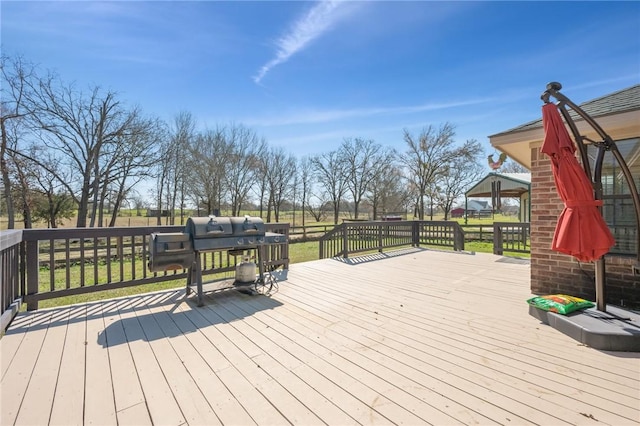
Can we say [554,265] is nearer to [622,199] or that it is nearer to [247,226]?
[622,199]

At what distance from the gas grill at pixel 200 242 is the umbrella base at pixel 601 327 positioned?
3419mm

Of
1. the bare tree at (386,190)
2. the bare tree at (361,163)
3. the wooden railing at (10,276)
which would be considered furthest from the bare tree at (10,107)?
the bare tree at (386,190)

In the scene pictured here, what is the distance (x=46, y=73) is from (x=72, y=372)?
18.6m

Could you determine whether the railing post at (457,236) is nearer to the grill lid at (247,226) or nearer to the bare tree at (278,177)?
the grill lid at (247,226)

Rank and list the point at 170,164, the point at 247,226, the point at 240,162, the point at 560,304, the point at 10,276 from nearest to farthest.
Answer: the point at 560,304, the point at 10,276, the point at 247,226, the point at 170,164, the point at 240,162

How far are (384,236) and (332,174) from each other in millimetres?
20779

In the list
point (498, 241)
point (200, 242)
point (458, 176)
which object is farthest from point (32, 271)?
point (458, 176)

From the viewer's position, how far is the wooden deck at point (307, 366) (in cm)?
160

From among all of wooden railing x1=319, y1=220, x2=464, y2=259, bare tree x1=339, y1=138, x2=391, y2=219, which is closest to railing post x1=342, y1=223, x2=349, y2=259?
wooden railing x1=319, y1=220, x2=464, y2=259

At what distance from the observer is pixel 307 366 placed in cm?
211

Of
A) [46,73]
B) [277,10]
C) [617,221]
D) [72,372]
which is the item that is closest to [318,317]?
[72,372]

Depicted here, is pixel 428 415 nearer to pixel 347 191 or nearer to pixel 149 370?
pixel 149 370

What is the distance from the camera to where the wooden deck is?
5.26ft

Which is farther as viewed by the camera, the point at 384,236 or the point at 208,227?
the point at 384,236
